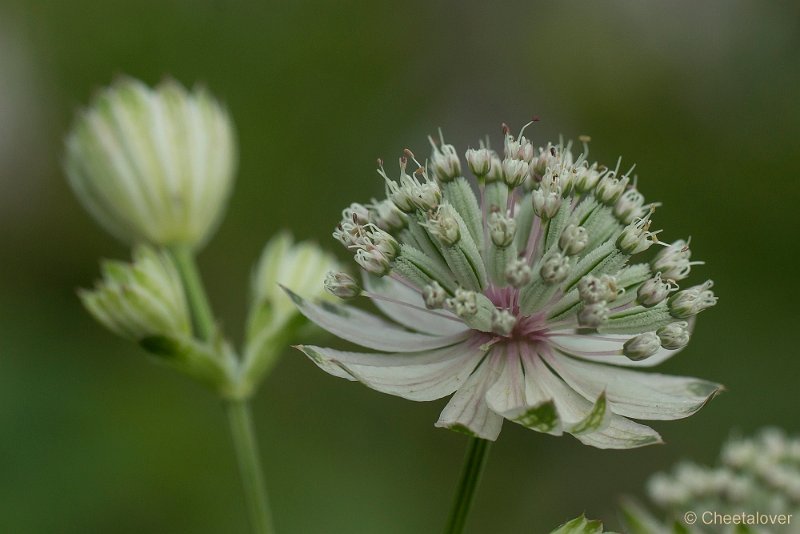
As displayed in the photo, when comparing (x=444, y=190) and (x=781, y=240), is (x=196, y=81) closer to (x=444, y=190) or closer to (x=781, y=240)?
(x=781, y=240)

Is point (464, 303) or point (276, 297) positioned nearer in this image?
point (464, 303)

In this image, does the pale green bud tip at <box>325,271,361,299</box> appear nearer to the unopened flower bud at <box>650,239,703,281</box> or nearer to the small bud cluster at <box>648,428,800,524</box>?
the unopened flower bud at <box>650,239,703,281</box>

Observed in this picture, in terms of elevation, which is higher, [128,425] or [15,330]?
[15,330]

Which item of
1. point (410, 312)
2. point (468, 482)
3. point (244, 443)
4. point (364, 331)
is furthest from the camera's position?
point (244, 443)

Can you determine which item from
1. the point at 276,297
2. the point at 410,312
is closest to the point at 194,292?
the point at 276,297

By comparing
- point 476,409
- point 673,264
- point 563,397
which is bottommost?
point 476,409

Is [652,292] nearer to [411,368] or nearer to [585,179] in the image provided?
[585,179]

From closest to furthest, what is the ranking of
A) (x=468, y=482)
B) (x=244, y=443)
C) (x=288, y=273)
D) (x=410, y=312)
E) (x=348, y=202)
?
(x=468, y=482) < (x=410, y=312) < (x=244, y=443) < (x=288, y=273) < (x=348, y=202)

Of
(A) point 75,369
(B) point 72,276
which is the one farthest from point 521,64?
(A) point 75,369
